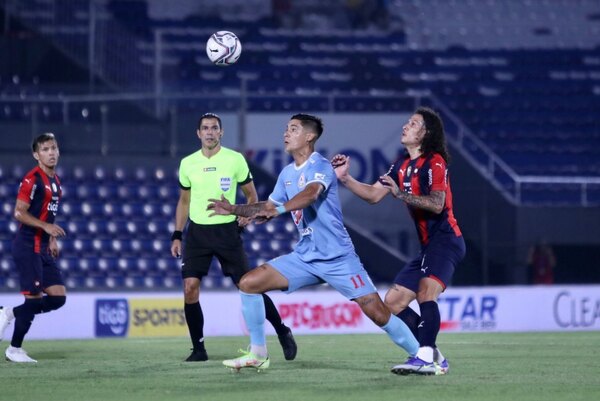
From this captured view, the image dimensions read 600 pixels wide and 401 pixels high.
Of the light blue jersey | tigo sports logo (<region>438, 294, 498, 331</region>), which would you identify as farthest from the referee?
tigo sports logo (<region>438, 294, 498, 331</region>)

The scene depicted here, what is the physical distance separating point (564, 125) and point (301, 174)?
18.7 m

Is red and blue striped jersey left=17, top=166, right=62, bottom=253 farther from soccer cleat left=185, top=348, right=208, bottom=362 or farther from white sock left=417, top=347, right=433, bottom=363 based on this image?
white sock left=417, top=347, right=433, bottom=363

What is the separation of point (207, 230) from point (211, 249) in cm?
18

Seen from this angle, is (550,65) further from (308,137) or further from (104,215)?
(308,137)

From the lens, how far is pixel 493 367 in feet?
33.9

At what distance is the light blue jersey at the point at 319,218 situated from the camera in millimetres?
9375

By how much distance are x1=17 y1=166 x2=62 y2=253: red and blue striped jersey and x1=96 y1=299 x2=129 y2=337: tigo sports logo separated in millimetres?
5662

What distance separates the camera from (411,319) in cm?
1002

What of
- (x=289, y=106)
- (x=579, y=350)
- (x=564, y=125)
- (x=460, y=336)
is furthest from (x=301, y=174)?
(x=564, y=125)

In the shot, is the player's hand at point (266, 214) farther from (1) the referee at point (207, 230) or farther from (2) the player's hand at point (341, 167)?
(1) the referee at point (207, 230)

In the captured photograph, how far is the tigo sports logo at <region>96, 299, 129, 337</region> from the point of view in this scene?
17234mm

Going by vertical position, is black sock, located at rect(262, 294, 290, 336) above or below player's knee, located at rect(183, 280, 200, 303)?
below

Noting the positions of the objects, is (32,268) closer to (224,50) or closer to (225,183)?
(225,183)

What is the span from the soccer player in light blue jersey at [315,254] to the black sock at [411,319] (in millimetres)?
398
